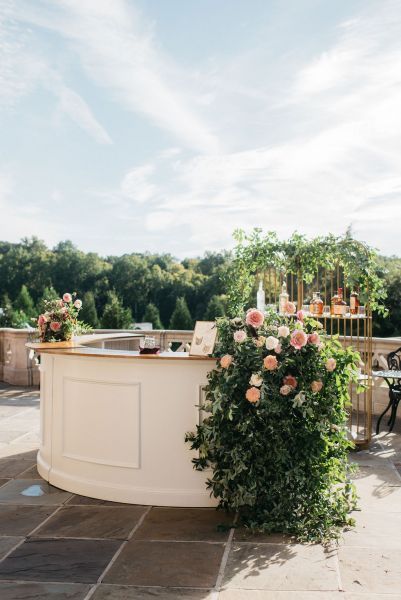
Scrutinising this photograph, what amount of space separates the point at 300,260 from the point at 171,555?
365 cm

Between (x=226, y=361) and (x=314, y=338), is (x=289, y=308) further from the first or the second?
(x=226, y=361)

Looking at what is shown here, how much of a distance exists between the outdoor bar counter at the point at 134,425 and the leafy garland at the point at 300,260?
1814mm

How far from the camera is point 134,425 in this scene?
4.41 m

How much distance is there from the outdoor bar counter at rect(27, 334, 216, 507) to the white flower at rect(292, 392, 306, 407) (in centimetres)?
71

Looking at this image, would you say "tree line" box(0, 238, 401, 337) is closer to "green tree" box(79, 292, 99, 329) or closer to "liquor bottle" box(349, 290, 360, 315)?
"green tree" box(79, 292, 99, 329)

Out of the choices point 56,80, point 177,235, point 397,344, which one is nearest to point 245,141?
point 56,80

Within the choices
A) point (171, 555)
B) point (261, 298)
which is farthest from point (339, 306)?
point (171, 555)

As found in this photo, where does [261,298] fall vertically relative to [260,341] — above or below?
above

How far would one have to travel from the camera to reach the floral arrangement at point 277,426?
3838mm

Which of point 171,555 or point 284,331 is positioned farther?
point 284,331

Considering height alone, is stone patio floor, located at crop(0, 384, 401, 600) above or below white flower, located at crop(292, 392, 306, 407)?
below

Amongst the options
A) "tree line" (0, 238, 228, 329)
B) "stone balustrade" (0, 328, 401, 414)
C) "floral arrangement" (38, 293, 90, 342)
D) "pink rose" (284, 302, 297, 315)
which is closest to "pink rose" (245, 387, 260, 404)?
"pink rose" (284, 302, 297, 315)

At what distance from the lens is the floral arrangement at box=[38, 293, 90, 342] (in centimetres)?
559

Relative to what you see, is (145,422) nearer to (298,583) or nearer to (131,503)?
(131,503)
